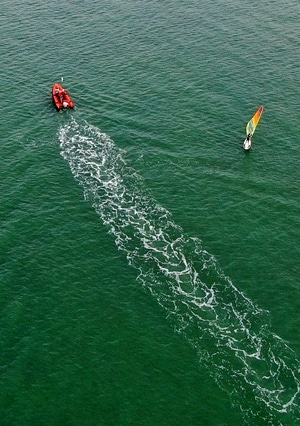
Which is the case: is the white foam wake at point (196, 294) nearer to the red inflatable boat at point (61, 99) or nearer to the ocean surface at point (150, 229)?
the ocean surface at point (150, 229)

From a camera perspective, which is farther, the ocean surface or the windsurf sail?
the windsurf sail

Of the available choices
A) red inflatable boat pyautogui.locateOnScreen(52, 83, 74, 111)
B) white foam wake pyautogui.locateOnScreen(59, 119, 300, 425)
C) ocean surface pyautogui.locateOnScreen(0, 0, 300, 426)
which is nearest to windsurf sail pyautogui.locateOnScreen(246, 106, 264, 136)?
ocean surface pyautogui.locateOnScreen(0, 0, 300, 426)

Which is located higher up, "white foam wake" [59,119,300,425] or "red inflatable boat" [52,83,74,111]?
"red inflatable boat" [52,83,74,111]

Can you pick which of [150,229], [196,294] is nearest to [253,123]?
[150,229]

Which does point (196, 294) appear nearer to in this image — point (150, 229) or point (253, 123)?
point (150, 229)

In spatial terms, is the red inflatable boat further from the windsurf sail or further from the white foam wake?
the windsurf sail

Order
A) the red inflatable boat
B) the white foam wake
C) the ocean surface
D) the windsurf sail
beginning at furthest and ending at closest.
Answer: the red inflatable boat < the windsurf sail < the white foam wake < the ocean surface
